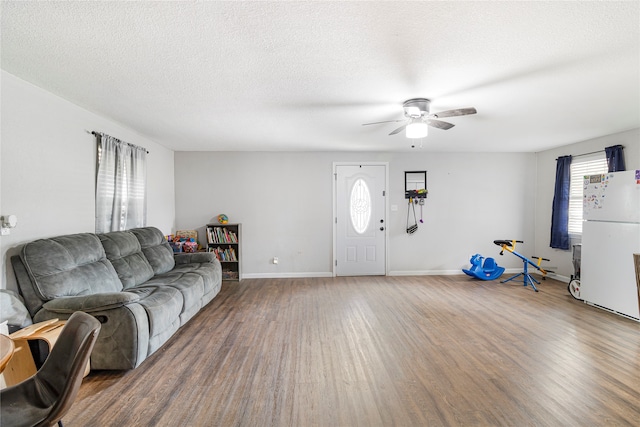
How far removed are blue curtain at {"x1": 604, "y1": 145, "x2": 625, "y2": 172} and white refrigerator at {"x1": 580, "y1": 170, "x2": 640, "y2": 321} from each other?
22.9 inches

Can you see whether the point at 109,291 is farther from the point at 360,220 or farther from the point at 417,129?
the point at 360,220

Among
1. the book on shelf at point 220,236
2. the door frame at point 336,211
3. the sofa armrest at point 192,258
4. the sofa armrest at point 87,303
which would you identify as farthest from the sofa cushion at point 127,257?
the door frame at point 336,211

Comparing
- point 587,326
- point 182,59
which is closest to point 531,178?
point 587,326

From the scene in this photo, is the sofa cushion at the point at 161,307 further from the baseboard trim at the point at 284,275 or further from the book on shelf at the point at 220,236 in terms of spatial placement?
the baseboard trim at the point at 284,275

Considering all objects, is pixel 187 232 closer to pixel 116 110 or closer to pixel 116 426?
pixel 116 110

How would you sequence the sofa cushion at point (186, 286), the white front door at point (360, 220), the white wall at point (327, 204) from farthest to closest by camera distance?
the white front door at point (360, 220) → the white wall at point (327, 204) → the sofa cushion at point (186, 286)

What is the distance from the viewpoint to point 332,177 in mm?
5637

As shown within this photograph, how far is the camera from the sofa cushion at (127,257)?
3168 mm

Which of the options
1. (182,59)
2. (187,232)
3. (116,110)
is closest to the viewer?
(182,59)

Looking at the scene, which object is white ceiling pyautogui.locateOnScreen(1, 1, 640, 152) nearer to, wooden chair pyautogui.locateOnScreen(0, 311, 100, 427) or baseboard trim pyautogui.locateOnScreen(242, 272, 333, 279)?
wooden chair pyautogui.locateOnScreen(0, 311, 100, 427)

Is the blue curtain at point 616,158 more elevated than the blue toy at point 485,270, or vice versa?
the blue curtain at point 616,158

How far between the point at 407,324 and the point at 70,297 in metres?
3.29

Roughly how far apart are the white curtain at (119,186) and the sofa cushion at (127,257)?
25 centimetres

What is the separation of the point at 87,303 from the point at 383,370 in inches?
97.0
